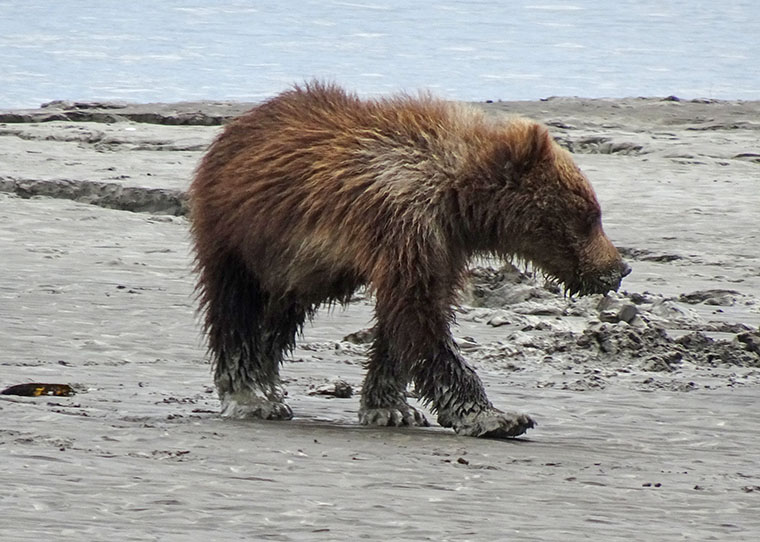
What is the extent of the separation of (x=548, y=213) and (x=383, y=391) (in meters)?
1.02

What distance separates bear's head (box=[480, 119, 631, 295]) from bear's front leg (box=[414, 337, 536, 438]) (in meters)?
0.65

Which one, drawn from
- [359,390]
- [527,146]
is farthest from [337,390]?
[527,146]

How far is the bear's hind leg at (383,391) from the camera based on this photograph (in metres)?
7.18

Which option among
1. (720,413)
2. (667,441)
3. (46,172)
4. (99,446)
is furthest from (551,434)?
(46,172)

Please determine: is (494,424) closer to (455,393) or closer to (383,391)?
(455,393)

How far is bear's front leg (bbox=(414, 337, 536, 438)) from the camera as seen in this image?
6.77 metres

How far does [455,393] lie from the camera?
22.3 feet

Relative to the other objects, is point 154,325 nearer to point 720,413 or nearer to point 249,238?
point 249,238

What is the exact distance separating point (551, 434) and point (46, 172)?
8606mm

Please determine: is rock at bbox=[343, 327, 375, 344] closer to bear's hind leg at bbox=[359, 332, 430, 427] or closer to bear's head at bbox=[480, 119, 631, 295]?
bear's hind leg at bbox=[359, 332, 430, 427]

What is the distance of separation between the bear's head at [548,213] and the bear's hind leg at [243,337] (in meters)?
1.07

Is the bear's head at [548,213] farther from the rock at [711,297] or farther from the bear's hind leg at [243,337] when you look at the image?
the rock at [711,297]

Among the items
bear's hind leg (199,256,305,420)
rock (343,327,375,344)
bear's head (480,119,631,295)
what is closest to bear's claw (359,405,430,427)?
bear's hind leg (199,256,305,420)

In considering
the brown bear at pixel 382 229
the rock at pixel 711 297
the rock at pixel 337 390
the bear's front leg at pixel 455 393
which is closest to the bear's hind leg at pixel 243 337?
the brown bear at pixel 382 229
